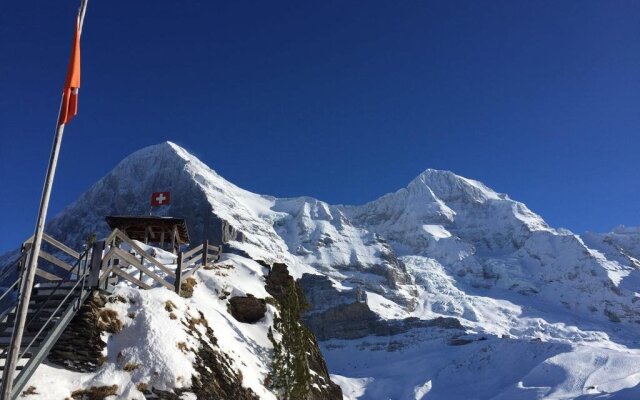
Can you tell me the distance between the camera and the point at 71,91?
32.0ft

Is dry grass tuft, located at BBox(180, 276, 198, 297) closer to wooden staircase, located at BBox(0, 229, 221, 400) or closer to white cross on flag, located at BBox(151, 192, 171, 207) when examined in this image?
wooden staircase, located at BBox(0, 229, 221, 400)

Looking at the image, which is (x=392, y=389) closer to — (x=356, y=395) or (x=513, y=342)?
(x=356, y=395)

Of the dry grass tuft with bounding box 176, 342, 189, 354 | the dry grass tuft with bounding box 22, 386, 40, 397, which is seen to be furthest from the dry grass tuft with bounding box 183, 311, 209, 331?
the dry grass tuft with bounding box 22, 386, 40, 397

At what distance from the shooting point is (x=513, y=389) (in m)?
123

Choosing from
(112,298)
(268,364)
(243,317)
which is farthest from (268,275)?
(112,298)

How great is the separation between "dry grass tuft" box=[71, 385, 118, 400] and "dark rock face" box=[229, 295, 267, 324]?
9.74 metres

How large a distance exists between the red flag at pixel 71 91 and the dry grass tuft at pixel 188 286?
11276mm

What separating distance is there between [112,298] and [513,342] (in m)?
153

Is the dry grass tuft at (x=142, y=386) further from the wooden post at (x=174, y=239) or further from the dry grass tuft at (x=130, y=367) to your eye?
the wooden post at (x=174, y=239)

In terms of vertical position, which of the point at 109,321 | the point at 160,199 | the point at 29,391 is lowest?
the point at 29,391

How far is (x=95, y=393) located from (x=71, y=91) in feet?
22.4

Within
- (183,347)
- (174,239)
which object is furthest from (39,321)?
(174,239)

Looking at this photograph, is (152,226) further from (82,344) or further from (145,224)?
(82,344)

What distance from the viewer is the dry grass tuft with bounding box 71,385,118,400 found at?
1250 centimetres
